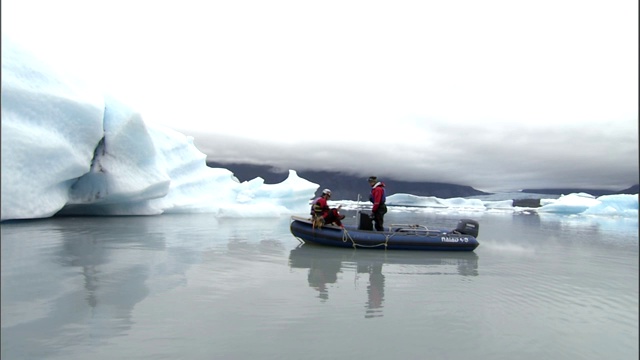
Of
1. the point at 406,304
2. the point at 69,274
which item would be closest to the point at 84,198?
the point at 69,274

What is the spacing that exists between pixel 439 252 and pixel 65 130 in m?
15.2

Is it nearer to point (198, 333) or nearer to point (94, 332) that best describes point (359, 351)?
point (198, 333)

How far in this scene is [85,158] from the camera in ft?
55.3

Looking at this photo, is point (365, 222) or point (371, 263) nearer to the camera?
point (371, 263)

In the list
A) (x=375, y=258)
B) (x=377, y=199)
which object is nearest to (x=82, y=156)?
(x=377, y=199)

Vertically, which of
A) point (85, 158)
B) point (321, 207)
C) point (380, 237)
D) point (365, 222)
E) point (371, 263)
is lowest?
point (371, 263)

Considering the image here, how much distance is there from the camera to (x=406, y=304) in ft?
18.9

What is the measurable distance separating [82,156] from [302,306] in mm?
15300

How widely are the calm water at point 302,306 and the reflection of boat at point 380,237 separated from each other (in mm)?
752

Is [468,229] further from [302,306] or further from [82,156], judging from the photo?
[82,156]

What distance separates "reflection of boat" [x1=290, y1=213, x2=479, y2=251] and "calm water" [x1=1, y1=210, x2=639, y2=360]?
2.47 ft

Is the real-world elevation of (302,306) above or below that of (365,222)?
below

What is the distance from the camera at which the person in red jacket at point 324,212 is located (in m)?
10.9

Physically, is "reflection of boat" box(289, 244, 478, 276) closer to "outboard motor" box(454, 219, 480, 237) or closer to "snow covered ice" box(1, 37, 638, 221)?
"outboard motor" box(454, 219, 480, 237)
